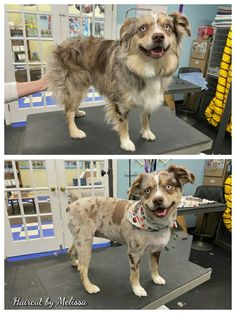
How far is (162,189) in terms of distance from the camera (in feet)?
4.17

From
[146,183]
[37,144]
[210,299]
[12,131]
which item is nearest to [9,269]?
[12,131]

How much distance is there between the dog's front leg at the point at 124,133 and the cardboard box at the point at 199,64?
10.3ft

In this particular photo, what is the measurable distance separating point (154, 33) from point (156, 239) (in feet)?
3.60

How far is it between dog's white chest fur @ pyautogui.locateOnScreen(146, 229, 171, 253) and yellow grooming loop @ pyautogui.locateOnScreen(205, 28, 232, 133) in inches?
102

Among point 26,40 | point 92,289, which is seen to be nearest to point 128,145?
point 92,289

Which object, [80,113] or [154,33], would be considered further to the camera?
[80,113]

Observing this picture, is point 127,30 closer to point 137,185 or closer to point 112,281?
point 137,185

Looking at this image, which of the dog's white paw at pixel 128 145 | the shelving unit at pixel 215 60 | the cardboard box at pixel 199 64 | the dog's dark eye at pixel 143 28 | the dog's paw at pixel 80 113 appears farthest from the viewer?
the cardboard box at pixel 199 64

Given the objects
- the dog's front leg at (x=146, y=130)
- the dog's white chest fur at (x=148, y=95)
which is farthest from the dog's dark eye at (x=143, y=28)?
the dog's front leg at (x=146, y=130)

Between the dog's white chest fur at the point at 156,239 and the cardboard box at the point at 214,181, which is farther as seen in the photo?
the cardboard box at the point at 214,181

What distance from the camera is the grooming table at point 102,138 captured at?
172cm

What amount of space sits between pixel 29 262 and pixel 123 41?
2871 millimetres

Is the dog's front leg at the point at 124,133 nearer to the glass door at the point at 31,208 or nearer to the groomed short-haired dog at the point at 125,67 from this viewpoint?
the groomed short-haired dog at the point at 125,67

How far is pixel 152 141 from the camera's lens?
181 centimetres
